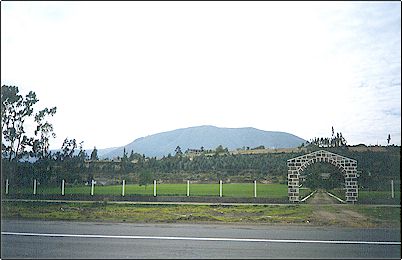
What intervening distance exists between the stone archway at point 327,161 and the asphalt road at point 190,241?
2.86 m

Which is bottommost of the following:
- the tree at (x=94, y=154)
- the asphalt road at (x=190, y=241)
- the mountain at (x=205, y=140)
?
the asphalt road at (x=190, y=241)

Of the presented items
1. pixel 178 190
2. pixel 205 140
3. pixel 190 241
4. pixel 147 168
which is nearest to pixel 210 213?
pixel 178 190

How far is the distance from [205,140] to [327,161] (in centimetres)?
345

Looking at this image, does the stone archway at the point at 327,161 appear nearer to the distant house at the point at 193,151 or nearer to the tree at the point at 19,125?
the distant house at the point at 193,151

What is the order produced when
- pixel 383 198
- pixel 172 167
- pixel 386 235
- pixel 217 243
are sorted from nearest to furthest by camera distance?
1. pixel 217 243
2. pixel 386 235
3. pixel 383 198
4. pixel 172 167

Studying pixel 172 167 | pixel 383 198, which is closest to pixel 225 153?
pixel 172 167

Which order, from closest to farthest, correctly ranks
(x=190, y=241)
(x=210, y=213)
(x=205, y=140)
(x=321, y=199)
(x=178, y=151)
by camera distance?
(x=190, y=241), (x=210, y=213), (x=321, y=199), (x=205, y=140), (x=178, y=151)

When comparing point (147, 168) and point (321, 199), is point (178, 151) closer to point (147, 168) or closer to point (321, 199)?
point (147, 168)

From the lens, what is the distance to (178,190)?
1170 cm

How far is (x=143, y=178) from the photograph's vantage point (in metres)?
11.8

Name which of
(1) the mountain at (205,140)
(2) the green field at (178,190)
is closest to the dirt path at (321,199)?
(2) the green field at (178,190)

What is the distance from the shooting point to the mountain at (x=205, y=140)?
1106cm

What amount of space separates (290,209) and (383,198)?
2315 mm

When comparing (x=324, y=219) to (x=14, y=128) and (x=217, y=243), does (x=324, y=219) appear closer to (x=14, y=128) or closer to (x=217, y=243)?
(x=217, y=243)
